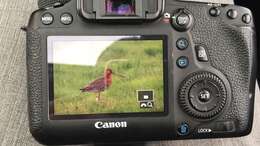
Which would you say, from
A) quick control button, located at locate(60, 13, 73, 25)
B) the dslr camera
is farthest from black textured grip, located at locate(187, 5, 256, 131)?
quick control button, located at locate(60, 13, 73, 25)

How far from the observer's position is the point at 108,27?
21.0 inches

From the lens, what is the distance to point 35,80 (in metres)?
0.53

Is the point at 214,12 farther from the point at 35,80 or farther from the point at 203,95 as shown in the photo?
the point at 35,80

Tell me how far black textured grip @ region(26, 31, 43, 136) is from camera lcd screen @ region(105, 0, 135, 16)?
7 centimetres

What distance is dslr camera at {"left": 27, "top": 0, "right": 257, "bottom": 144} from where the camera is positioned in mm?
527

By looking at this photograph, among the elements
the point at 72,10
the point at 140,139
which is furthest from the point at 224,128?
the point at 72,10

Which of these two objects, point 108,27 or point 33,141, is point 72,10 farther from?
point 33,141

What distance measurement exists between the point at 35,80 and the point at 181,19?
0.48ft

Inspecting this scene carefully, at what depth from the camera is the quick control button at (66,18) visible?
53 cm

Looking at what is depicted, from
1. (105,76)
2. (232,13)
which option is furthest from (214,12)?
(105,76)

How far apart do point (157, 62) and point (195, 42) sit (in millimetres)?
42

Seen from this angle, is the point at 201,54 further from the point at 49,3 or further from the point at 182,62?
the point at 49,3

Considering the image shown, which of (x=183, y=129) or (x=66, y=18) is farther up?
(x=66, y=18)

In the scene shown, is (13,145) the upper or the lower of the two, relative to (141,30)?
lower
